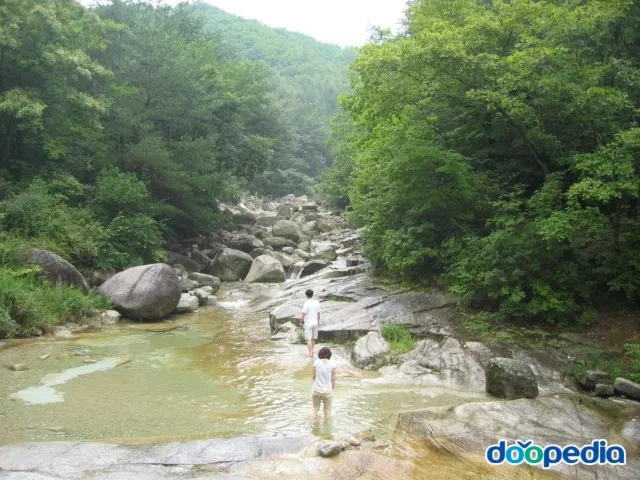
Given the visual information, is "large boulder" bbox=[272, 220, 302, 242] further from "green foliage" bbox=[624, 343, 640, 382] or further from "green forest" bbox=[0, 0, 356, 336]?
"green foliage" bbox=[624, 343, 640, 382]

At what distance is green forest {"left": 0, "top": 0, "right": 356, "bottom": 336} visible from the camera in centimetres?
1563

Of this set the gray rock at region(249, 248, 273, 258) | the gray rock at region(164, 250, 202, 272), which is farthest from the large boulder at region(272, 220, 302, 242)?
the gray rock at region(164, 250, 202, 272)

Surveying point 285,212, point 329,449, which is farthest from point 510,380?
point 285,212

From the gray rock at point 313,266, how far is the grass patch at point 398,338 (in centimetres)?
986

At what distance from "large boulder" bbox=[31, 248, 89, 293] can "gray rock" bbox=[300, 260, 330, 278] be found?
9.52m

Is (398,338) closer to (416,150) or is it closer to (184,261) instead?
(416,150)

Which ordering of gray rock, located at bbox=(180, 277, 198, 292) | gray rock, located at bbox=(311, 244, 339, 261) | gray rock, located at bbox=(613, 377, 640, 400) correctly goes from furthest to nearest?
gray rock, located at bbox=(311, 244, 339, 261)
gray rock, located at bbox=(180, 277, 198, 292)
gray rock, located at bbox=(613, 377, 640, 400)

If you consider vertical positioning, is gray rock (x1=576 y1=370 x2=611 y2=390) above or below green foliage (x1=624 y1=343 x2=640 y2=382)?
below

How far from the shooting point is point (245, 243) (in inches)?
1086

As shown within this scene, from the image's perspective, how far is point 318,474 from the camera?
574cm

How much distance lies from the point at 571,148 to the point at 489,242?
→ 3.05 meters

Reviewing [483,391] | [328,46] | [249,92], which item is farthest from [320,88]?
[483,391]

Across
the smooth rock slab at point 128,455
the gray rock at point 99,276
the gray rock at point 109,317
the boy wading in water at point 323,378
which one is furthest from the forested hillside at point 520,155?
the gray rock at point 99,276

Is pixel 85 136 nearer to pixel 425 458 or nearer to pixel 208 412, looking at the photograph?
pixel 208 412
